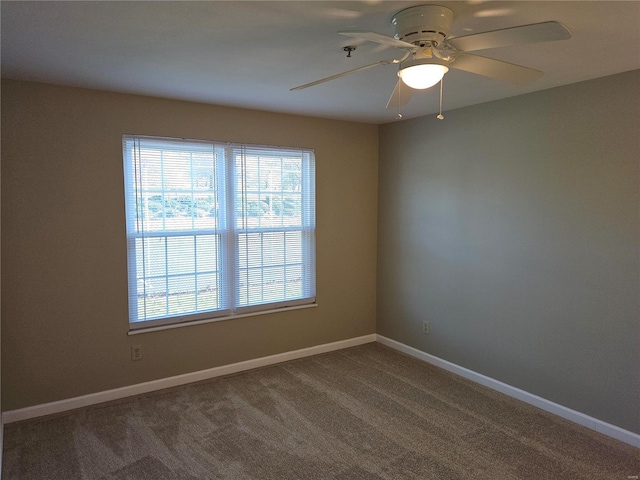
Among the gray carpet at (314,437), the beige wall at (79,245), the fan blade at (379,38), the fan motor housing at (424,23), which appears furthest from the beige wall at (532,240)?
the fan blade at (379,38)

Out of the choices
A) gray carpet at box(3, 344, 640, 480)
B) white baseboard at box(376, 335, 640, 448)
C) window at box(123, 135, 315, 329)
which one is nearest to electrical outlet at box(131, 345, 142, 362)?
window at box(123, 135, 315, 329)

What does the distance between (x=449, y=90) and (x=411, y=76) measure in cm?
153

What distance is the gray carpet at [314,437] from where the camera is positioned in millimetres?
2564

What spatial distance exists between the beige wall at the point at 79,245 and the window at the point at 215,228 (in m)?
0.11

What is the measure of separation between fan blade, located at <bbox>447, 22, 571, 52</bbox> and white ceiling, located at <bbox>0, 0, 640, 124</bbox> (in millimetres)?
164

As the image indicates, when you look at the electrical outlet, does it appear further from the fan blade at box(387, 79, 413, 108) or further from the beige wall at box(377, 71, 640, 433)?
the fan blade at box(387, 79, 413, 108)

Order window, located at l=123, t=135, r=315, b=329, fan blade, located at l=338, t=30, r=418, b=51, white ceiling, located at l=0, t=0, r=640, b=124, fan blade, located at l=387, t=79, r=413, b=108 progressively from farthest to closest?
window, located at l=123, t=135, r=315, b=329 < fan blade, located at l=387, t=79, r=413, b=108 < white ceiling, located at l=0, t=0, r=640, b=124 < fan blade, located at l=338, t=30, r=418, b=51

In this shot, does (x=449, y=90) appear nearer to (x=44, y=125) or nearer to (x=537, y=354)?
(x=537, y=354)

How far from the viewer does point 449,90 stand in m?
3.20

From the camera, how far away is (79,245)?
10.7 feet

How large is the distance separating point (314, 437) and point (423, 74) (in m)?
2.34

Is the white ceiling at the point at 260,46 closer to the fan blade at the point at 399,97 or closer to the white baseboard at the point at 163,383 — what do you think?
the fan blade at the point at 399,97

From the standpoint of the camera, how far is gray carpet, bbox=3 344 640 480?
256cm

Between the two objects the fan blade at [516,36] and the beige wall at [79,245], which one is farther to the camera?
the beige wall at [79,245]
